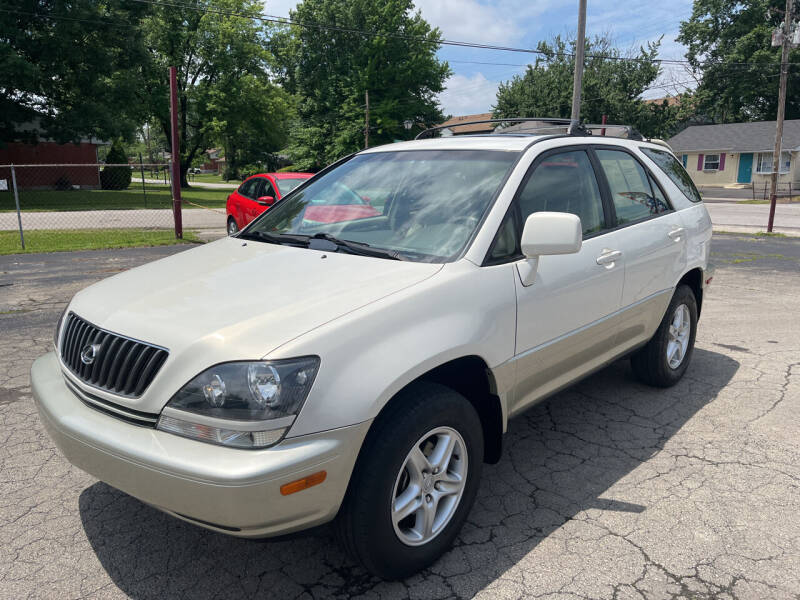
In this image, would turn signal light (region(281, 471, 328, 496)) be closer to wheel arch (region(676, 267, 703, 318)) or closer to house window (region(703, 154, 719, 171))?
wheel arch (region(676, 267, 703, 318))

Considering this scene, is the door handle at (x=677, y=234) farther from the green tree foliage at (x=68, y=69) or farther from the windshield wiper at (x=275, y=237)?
the green tree foliage at (x=68, y=69)

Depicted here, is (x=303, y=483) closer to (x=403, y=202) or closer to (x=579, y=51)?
(x=403, y=202)

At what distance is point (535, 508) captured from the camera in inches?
124

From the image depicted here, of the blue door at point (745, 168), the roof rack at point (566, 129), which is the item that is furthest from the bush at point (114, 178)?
the blue door at point (745, 168)

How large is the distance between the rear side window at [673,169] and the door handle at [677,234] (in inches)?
18.3

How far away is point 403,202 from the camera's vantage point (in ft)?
11.1

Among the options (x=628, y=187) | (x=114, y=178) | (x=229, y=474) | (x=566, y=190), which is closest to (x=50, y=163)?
(x=114, y=178)

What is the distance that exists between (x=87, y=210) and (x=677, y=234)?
23.4m

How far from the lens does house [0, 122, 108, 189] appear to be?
111 ft

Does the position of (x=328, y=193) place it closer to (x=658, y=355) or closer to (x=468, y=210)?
(x=468, y=210)

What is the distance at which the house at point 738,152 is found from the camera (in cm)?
4769

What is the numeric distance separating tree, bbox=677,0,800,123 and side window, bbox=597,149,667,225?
5903 centimetres

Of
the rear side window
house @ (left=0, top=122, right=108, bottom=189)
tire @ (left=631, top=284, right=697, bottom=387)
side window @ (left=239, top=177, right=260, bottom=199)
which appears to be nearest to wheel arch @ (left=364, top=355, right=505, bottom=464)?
tire @ (left=631, top=284, right=697, bottom=387)

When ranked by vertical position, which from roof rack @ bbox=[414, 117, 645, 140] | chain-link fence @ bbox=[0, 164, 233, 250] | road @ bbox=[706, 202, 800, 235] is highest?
roof rack @ bbox=[414, 117, 645, 140]
